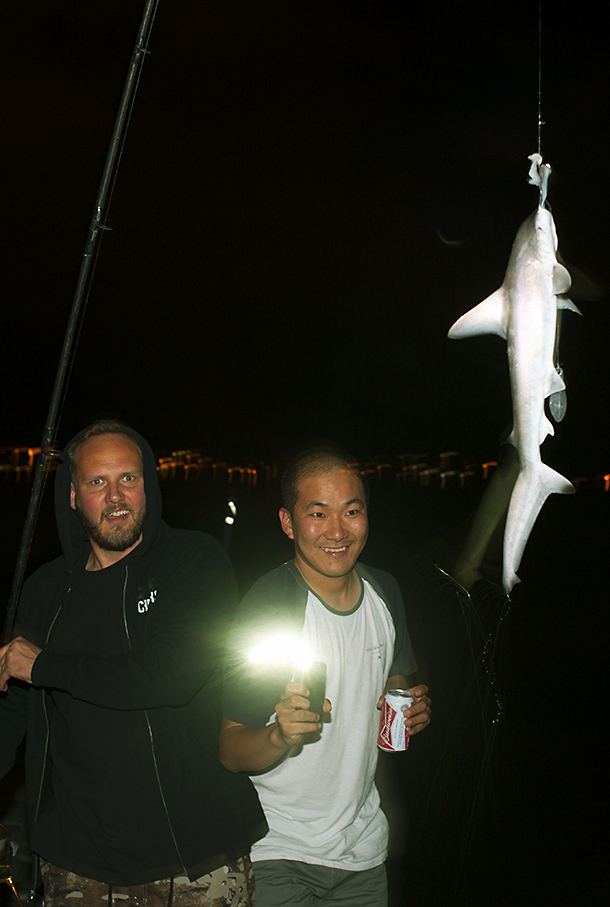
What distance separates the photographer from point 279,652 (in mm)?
2383

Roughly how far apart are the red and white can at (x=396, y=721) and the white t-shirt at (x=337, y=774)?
190 millimetres

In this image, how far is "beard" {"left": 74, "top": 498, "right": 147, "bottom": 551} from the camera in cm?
251

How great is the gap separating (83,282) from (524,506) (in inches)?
79.0

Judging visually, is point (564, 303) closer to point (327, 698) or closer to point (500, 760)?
point (327, 698)

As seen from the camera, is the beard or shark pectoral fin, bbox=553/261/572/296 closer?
shark pectoral fin, bbox=553/261/572/296

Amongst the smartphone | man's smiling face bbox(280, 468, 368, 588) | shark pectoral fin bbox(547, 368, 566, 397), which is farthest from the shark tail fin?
man's smiling face bbox(280, 468, 368, 588)

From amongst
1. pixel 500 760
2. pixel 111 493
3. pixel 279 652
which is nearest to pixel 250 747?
pixel 279 652

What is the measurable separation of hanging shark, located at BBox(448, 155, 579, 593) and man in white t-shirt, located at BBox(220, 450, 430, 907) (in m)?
1.34

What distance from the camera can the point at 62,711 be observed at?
2396mm

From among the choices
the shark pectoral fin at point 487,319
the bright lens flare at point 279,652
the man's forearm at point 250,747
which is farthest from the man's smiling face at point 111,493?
the shark pectoral fin at point 487,319

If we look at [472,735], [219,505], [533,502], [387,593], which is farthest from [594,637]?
[219,505]

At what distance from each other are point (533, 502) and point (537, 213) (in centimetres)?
49

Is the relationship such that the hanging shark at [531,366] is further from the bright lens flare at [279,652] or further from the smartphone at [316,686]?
the bright lens flare at [279,652]

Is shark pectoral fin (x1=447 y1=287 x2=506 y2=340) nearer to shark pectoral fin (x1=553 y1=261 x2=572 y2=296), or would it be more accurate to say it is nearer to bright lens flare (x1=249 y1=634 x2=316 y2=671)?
shark pectoral fin (x1=553 y1=261 x2=572 y2=296)
